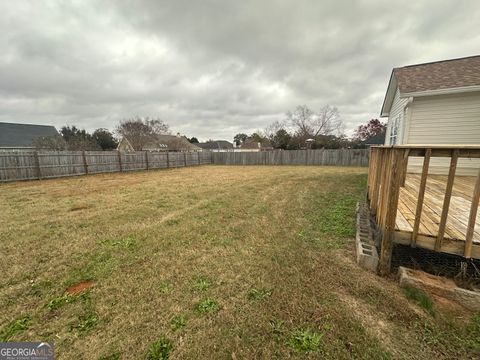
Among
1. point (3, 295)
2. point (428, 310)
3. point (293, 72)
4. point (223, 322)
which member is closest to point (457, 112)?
point (428, 310)

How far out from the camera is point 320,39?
1040 cm

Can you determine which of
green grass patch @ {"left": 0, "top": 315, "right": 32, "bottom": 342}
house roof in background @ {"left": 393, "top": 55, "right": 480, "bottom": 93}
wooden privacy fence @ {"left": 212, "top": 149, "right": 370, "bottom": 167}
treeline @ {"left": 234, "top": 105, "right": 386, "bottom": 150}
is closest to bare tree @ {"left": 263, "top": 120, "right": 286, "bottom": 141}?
treeline @ {"left": 234, "top": 105, "right": 386, "bottom": 150}

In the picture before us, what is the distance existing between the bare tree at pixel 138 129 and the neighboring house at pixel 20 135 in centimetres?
990

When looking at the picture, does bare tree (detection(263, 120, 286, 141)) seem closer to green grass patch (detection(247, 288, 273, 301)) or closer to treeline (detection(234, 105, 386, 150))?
treeline (detection(234, 105, 386, 150))

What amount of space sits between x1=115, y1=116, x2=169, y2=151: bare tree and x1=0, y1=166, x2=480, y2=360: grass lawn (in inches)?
1231

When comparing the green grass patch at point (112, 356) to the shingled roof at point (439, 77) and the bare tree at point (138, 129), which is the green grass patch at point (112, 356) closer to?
the shingled roof at point (439, 77)

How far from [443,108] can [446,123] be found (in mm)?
480

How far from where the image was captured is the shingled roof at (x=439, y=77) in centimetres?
566

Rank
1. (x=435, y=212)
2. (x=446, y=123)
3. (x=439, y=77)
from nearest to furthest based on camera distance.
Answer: (x=435, y=212), (x=446, y=123), (x=439, y=77)

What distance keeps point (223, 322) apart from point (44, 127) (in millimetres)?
41896

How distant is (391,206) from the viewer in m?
2.22

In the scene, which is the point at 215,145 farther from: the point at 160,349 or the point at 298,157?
the point at 160,349

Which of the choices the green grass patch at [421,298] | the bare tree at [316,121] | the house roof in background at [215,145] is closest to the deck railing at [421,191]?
the green grass patch at [421,298]

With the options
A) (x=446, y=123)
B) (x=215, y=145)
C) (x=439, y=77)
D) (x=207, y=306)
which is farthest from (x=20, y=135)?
(x=446, y=123)
